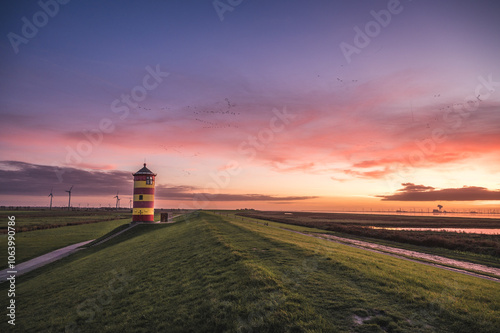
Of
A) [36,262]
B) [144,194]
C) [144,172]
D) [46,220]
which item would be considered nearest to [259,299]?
[36,262]

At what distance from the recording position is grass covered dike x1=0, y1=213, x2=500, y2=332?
27.7 feet

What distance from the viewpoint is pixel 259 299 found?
9477mm

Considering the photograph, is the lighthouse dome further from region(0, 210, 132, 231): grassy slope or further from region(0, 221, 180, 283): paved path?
region(0, 210, 132, 231): grassy slope

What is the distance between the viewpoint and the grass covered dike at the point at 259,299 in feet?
27.7

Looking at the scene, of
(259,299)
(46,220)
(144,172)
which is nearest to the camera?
(259,299)

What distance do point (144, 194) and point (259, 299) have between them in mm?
39932

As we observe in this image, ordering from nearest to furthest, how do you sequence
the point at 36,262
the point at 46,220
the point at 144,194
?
1. the point at 36,262
2. the point at 144,194
3. the point at 46,220

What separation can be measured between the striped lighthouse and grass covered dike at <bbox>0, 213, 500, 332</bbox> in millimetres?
26995

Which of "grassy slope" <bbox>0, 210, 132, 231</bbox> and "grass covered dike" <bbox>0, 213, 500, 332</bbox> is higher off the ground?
"grass covered dike" <bbox>0, 213, 500, 332</bbox>

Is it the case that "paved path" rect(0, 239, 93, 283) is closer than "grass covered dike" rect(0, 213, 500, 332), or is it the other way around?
"grass covered dike" rect(0, 213, 500, 332)

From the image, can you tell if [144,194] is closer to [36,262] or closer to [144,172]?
[144,172]

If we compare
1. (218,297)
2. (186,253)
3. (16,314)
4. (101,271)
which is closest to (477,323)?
(218,297)

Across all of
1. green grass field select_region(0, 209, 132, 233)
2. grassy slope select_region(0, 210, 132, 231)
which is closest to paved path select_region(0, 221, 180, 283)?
green grass field select_region(0, 209, 132, 233)

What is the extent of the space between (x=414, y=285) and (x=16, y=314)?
20.1 m
